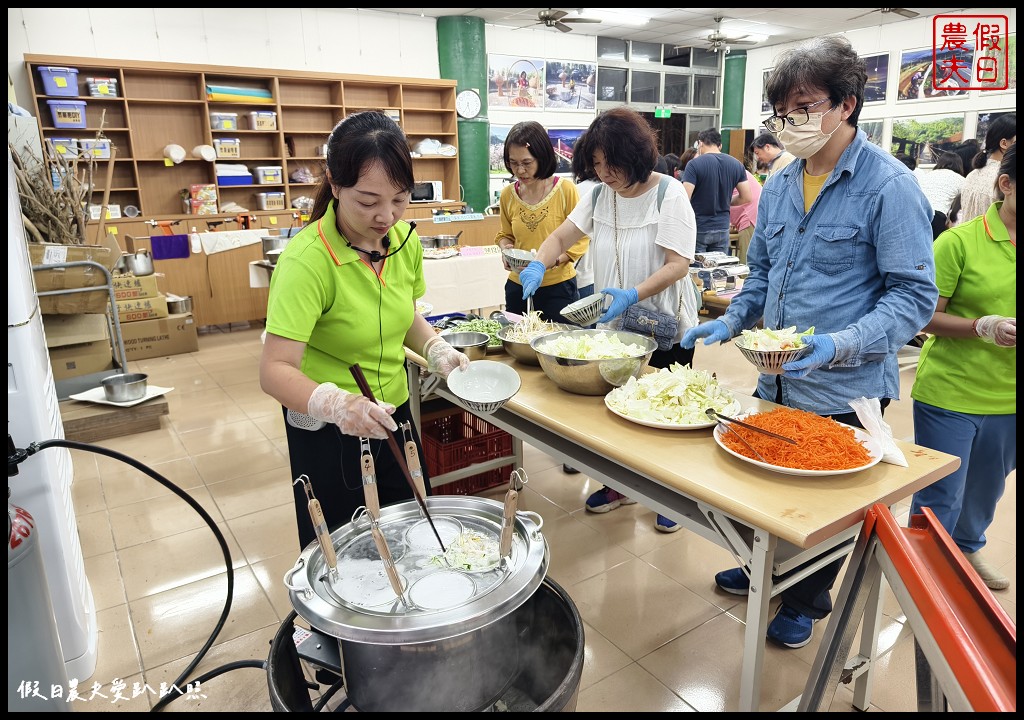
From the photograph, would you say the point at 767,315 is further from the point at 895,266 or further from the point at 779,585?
the point at 779,585

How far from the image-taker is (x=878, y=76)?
1011cm

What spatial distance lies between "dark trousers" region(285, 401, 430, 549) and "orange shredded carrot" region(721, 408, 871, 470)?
853 millimetres

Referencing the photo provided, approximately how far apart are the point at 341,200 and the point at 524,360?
42.0 inches

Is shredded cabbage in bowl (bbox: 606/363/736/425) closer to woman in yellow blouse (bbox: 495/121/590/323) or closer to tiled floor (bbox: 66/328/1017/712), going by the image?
tiled floor (bbox: 66/328/1017/712)

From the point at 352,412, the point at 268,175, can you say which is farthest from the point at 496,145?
the point at 352,412

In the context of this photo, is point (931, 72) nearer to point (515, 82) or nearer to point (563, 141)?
point (563, 141)

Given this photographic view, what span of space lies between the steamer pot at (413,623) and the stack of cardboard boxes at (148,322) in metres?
5.11

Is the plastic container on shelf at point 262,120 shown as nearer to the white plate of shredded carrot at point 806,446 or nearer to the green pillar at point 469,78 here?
the green pillar at point 469,78

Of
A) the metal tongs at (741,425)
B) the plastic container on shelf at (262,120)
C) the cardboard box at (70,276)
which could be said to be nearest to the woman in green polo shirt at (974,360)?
the metal tongs at (741,425)

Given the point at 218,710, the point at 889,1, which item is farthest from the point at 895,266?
the point at 889,1

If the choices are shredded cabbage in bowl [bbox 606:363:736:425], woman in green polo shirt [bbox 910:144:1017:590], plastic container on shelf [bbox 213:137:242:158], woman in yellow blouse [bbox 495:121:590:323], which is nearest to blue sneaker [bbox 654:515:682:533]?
woman in green polo shirt [bbox 910:144:1017:590]

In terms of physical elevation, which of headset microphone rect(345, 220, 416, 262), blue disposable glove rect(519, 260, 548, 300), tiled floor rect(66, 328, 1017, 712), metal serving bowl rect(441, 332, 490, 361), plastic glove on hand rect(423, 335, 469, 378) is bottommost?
tiled floor rect(66, 328, 1017, 712)

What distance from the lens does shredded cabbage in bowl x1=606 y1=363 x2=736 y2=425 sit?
1787 mm

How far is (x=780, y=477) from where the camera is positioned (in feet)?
4.88
